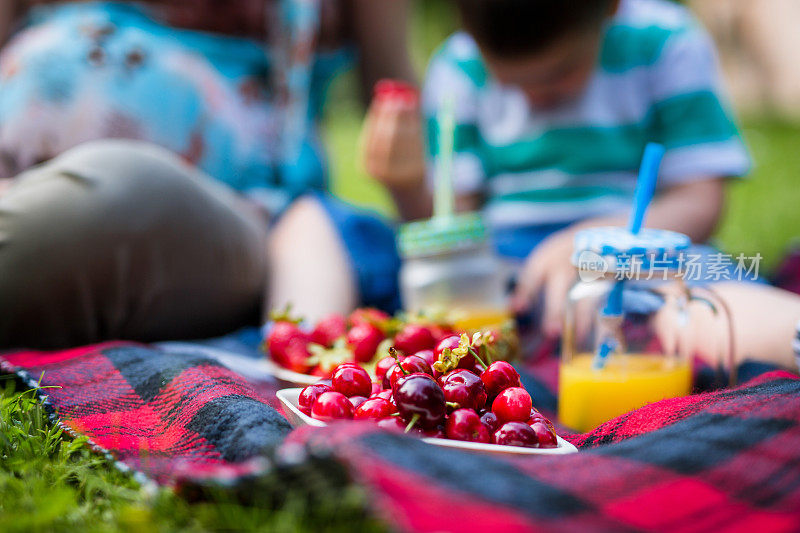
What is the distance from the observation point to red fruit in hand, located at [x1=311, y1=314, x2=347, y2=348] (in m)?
0.94

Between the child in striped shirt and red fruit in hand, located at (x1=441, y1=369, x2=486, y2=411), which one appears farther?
the child in striped shirt

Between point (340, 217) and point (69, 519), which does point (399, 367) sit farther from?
point (340, 217)

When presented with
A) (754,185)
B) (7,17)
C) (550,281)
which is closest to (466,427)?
(550,281)

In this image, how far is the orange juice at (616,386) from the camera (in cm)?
79

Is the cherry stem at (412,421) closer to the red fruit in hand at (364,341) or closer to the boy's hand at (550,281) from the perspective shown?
the red fruit in hand at (364,341)

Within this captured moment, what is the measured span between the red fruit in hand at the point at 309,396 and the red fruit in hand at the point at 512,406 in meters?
0.14

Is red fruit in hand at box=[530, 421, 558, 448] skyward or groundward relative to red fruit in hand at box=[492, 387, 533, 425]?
groundward

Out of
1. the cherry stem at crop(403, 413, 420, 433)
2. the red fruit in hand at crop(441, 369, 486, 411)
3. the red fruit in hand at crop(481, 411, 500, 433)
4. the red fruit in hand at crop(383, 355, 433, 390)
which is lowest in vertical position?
the red fruit in hand at crop(481, 411, 500, 433)

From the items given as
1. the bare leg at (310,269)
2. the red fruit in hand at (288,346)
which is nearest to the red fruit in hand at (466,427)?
the red fruit in hand at (288,346)

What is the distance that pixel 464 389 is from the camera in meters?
0.59

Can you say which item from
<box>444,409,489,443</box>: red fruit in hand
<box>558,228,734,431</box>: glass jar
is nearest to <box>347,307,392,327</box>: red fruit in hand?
<box>558,228,734,431</box>: glass jar

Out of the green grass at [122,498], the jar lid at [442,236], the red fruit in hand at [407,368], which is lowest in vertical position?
the green grass at [122,498]

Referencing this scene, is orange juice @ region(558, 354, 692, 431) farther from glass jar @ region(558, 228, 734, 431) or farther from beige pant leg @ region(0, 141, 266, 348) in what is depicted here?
beige pant leg @ region(0, 141, 266, 348)

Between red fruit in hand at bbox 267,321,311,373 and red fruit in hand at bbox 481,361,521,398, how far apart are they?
321 mm
